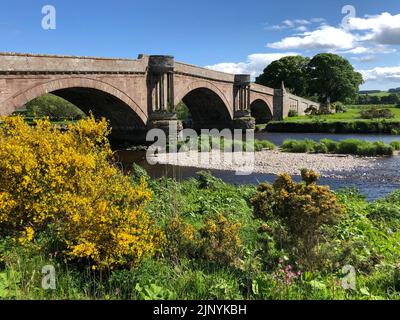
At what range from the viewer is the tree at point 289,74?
9094 centimetres

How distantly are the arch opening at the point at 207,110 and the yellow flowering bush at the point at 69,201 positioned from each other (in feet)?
153

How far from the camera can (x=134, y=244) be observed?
7.07 m

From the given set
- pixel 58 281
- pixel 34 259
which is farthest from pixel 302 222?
pixel 34 259

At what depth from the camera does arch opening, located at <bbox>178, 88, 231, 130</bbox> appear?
183 ft

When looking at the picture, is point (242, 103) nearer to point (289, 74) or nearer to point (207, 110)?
point (207, 110)

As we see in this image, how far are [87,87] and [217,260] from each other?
24655 mm

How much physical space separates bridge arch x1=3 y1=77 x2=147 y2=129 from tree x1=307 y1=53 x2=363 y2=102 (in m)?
61.8

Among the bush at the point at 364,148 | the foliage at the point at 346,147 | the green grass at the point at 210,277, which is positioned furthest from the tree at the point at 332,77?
the green grass at the point at 210,277

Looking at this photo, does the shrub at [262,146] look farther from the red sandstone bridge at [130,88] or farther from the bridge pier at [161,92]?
the red sandstone bridge at [130,88]

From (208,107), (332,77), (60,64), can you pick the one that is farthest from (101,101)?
(332,77)

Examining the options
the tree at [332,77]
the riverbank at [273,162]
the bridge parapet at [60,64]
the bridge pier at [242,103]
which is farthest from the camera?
the tree at [332,77]

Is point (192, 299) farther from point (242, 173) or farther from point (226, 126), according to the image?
point (226, 126)
